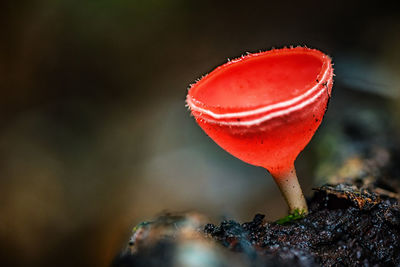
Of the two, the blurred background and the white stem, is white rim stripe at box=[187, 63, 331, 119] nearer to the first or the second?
the white stem

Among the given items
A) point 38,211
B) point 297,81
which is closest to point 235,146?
point 297,81

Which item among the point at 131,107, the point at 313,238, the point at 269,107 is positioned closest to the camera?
the point at 269,107

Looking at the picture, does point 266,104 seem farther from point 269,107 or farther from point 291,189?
point 291,189

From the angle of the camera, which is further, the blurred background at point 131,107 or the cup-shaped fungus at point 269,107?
the blurred background at point 131,107

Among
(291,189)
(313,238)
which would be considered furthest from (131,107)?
(313,238)

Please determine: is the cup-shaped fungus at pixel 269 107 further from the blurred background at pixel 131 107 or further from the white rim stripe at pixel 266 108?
the blurred background at pixel 131 107


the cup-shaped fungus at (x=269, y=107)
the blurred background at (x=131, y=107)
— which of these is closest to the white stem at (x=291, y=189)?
the cup-shaped fungus at (x=269, y=107)

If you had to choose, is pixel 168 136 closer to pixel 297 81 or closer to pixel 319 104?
pixel 297 81

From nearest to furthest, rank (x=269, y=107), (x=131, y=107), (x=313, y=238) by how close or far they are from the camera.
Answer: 1. (x=269, y=107)
2. (x=313, y=238)
3. (x=131, y=107)

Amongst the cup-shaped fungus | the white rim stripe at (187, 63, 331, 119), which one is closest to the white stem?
the cup-shaped fungus
